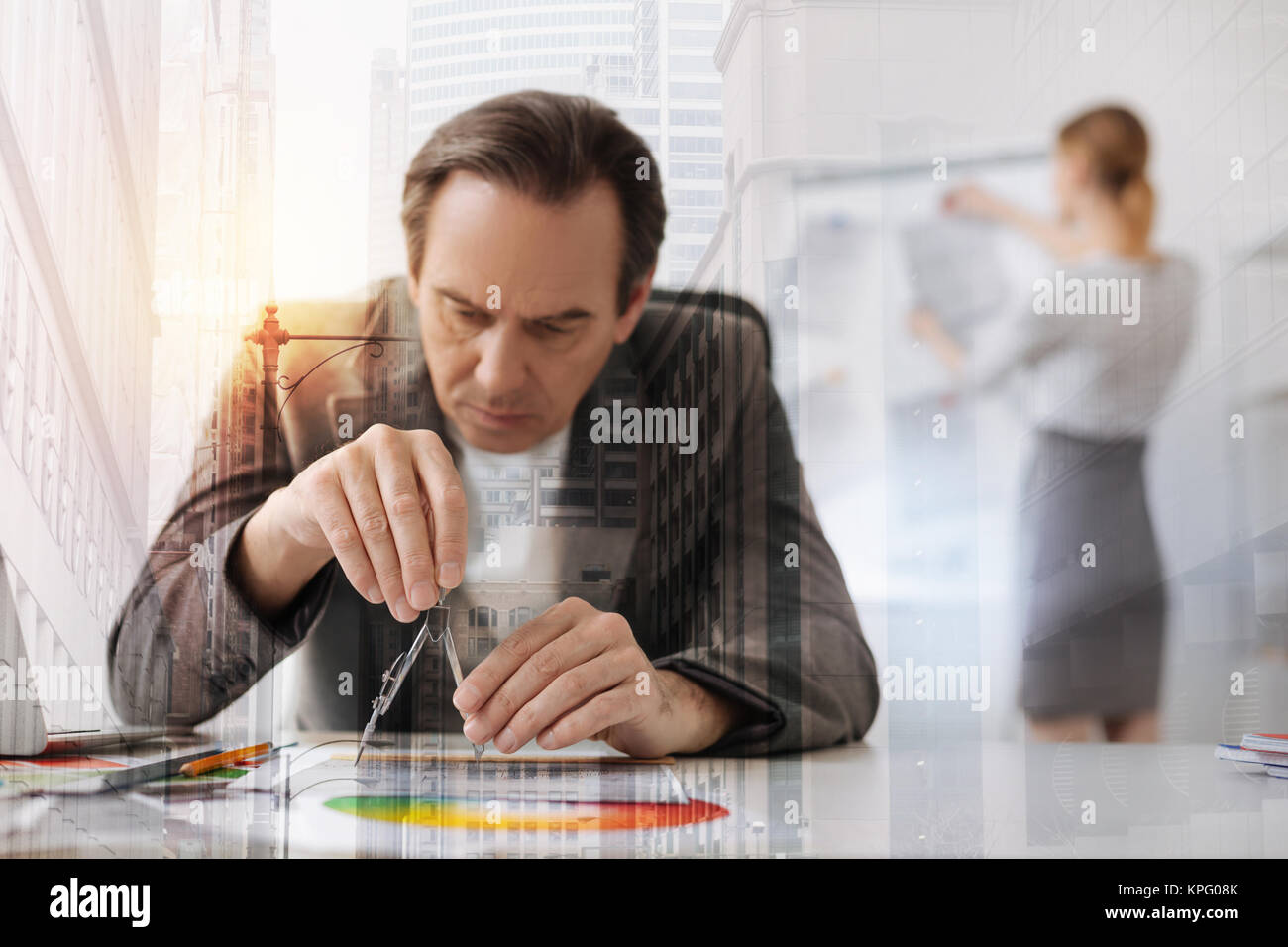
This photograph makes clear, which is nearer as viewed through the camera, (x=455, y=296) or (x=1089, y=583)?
(x=455, y=296)

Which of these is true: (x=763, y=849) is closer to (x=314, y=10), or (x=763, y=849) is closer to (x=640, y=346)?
(x=640, y=346)

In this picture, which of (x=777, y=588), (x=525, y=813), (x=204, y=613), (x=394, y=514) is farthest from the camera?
(x=777, y=588)

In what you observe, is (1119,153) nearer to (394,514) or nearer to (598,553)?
(598,553)

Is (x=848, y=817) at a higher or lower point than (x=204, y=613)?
lower

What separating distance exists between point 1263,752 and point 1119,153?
2.90 ft

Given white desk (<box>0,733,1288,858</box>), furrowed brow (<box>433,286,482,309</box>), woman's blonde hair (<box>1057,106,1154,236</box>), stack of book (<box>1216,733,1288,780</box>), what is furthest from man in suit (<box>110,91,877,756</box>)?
woman's blonde hair (<box>1057,106,1154,236</box>)

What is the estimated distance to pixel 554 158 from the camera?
1274 mm

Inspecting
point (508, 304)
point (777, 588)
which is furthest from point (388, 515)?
point (777, 588)

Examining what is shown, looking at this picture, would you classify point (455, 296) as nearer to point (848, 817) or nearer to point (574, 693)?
point (574, 693)

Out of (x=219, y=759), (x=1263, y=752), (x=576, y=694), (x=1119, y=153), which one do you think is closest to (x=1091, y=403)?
(x=1119, y=153)

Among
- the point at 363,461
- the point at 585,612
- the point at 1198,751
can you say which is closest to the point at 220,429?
the point at 363,461

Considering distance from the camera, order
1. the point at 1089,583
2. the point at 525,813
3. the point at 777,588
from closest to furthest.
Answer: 1. the point at 525,813
2. the point at 777,588
3. the point at 1089,583

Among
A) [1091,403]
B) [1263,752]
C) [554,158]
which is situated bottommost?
[1263,752]

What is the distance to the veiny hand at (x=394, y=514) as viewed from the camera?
97 cm
